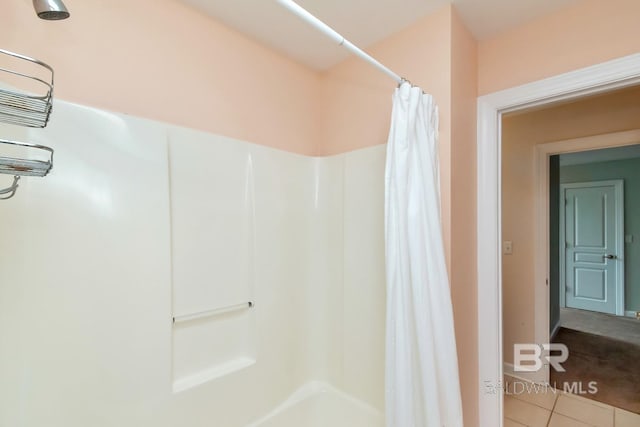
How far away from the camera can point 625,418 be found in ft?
6.50

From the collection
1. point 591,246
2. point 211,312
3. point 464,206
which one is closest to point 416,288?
point 464,206

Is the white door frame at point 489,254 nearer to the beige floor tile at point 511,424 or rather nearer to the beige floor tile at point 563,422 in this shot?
the beige floor tile at point 511,424

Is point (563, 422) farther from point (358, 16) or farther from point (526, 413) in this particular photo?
point (358, 16)

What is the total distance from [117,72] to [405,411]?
176cm

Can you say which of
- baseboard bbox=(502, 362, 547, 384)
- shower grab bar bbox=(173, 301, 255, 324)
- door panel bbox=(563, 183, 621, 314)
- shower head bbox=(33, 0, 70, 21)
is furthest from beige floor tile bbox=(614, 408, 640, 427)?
shower head bbox=(33, 0, 70, 21)

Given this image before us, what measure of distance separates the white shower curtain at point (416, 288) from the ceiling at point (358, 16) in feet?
1.67

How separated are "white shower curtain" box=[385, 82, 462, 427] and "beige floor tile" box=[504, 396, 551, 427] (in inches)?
54.2

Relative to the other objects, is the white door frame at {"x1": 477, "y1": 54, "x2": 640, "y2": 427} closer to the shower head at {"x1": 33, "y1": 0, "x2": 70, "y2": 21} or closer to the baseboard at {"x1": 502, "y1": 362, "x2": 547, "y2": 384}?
the baseboard at {"x1": 502, "y1": 362, "x2": 547, "y2": 384}

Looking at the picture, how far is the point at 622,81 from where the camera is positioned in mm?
Answer: 1215

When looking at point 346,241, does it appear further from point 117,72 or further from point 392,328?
point 117,72

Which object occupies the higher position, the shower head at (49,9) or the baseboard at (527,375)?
the shower head at (49,9)

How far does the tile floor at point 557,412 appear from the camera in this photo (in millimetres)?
1954

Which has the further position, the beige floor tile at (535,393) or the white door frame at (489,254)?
the beige floor tile at (535,393)

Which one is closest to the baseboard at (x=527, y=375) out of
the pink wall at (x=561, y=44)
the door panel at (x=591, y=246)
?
the pink wall at (x=561, y=44)
